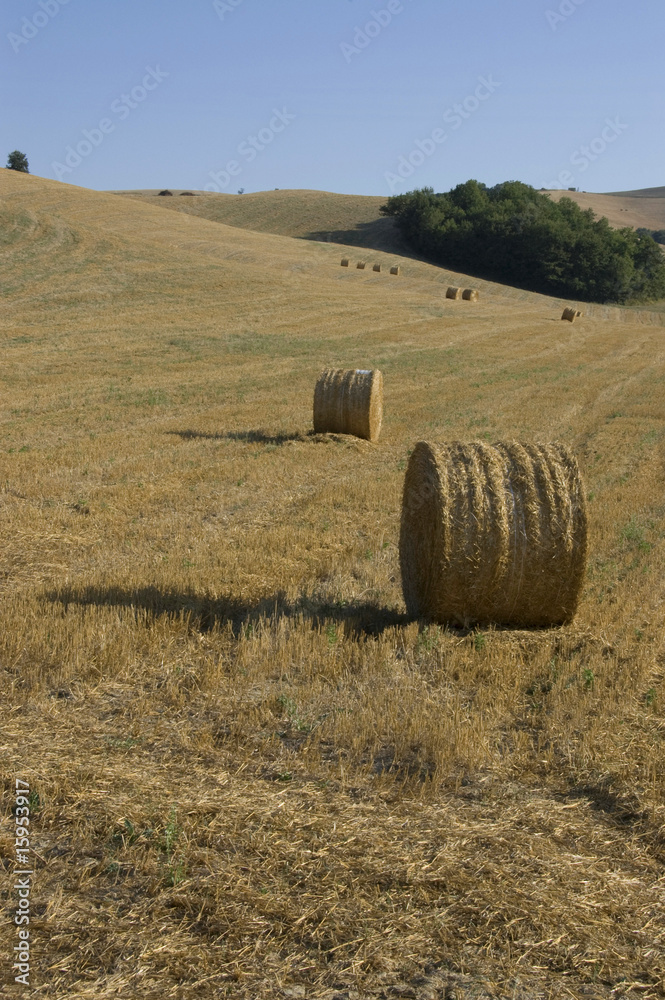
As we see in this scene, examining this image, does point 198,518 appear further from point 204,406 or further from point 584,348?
point 584,348

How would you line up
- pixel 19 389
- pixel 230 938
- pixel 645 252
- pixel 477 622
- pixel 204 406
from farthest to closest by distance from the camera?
pixel 645 252
pixel 19 389
pixel 204 406
pixel 477 622
pixel 230 938

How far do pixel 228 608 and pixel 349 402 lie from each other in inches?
298

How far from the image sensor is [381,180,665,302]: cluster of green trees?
6550 centimetres

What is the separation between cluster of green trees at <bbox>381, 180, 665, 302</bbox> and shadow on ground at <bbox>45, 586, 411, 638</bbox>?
62.9 metres

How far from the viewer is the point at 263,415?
53.1ft

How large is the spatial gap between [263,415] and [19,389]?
5.94 meters

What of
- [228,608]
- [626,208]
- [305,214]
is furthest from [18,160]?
[228,608]

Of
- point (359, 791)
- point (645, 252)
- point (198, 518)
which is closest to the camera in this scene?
point (359, 791)

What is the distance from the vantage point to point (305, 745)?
4.73 metres

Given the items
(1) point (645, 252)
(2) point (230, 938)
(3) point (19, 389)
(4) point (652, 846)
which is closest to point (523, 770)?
(4) point (652, 846)

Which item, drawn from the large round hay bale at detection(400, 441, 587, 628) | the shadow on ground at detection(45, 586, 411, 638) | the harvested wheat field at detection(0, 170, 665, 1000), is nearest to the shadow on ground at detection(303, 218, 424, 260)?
the harvested wheat field at detection(0, 170, 665, 1000)

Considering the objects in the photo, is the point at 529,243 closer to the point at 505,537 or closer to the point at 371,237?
the point at 371,237

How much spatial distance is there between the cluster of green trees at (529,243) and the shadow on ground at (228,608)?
62.9 metres

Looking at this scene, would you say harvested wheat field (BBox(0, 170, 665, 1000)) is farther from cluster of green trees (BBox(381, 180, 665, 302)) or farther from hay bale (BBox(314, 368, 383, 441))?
cluster of green trees (BBox(381, 180, 665, 302))
